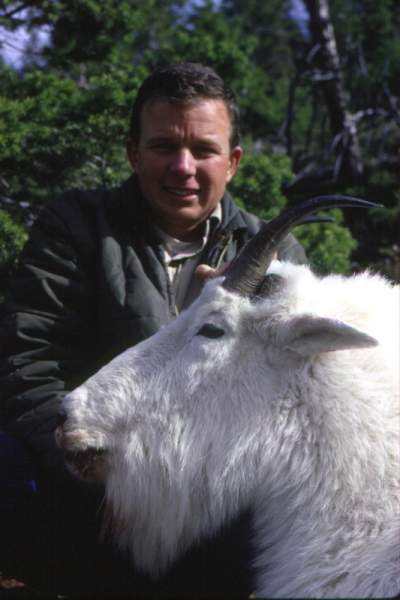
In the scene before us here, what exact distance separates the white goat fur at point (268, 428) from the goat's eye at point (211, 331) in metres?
0.02

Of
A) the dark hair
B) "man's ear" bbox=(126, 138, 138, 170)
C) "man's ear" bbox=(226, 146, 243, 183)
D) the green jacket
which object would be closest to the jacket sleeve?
the green jacket

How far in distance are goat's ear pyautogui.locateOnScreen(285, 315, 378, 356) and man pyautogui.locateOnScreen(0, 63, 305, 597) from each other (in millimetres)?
819

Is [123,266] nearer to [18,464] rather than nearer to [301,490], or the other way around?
[18,464]

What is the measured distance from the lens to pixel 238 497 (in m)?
2.79

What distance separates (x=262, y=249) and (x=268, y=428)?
67 centimetres

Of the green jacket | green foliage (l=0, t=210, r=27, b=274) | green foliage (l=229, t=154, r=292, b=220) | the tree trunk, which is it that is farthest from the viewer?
the tree trunk

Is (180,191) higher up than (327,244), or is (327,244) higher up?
(327,244)

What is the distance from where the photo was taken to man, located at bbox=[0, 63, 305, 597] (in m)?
3.24

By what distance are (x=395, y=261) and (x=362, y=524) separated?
7.14m

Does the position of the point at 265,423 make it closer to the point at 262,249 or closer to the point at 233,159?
the point at 262,249

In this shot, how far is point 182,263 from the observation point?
395 centimetres

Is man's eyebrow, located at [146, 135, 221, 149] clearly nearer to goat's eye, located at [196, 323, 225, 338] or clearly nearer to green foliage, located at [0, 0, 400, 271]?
goat's eye, located at [196, 323, 225, 338]

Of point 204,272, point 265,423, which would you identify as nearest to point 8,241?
point 204,272

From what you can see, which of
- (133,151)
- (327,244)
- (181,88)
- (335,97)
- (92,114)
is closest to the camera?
(181,88)
